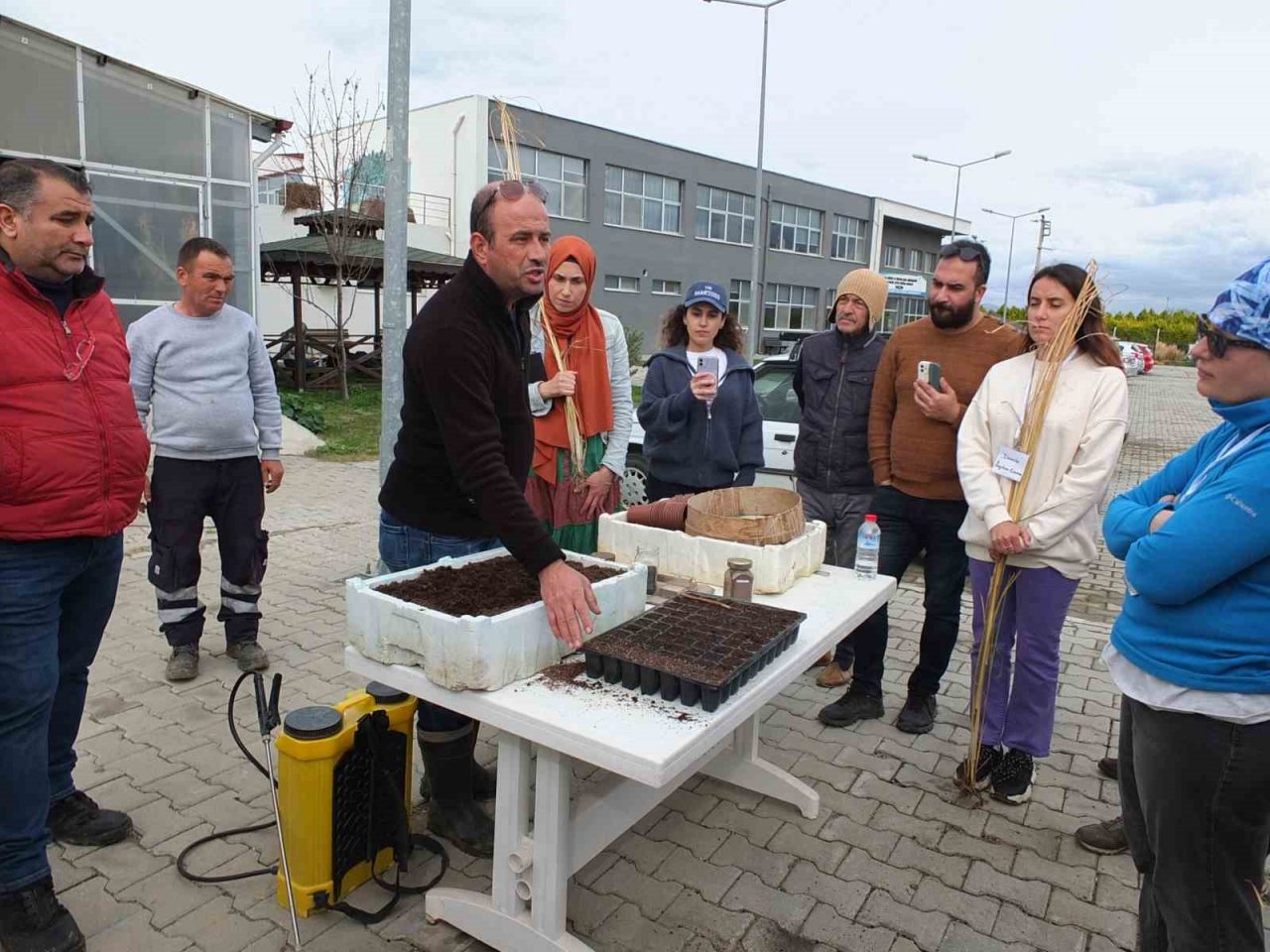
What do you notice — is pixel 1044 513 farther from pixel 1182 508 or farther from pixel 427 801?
pixel 427 801

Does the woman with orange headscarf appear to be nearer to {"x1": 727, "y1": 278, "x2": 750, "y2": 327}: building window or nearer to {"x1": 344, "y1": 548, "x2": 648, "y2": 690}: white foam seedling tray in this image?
{"x1": 344, "y1": 548, "x2": 648, "y2": 690}: white foam seedling tray

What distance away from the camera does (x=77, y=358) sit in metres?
2.40

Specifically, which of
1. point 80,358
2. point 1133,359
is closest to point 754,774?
point 80,358

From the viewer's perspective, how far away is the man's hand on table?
204 cm

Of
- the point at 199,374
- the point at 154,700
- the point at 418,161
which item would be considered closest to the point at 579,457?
the point at 199,374

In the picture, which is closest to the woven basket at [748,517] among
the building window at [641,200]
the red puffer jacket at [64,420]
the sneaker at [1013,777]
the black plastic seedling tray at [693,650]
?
the black plastic seedling tray at [693,650]

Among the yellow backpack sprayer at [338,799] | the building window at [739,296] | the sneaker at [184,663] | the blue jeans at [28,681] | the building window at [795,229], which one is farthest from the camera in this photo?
the building window at [795,229]

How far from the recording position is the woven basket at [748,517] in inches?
113

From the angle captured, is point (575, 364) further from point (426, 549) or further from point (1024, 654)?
point (1024, 654)

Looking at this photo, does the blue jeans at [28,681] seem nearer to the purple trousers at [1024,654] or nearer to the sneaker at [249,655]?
the sneaker at [249,655]

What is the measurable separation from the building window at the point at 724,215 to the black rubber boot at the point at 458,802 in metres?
33.6

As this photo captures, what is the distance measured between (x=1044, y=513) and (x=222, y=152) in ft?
35.0

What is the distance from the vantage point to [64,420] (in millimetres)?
2344

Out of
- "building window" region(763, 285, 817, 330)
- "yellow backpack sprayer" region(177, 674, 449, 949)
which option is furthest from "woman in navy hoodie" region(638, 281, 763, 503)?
"building window" region(763, 285, 817, 330)
